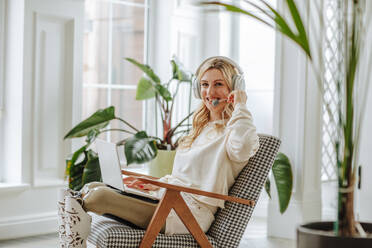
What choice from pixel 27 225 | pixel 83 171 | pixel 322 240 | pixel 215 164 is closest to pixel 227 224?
pixel 215 164

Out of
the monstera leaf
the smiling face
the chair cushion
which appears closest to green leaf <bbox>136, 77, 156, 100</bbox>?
the monstera leaf

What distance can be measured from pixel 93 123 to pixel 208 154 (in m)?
1.24

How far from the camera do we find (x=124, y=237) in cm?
223

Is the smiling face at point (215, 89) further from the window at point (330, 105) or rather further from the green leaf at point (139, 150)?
the window at point (330, 105)

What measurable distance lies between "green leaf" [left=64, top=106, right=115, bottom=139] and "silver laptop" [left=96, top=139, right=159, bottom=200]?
943 mm

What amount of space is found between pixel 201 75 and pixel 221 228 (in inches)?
31.1

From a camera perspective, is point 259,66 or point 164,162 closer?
point 164,162

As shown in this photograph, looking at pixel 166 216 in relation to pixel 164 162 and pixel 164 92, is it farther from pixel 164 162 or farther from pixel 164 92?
pixel 164 92

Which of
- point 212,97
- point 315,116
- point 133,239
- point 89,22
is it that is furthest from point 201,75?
point 89,22

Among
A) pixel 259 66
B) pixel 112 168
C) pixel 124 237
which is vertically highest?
pixel 259 66

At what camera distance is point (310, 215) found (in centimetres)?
376

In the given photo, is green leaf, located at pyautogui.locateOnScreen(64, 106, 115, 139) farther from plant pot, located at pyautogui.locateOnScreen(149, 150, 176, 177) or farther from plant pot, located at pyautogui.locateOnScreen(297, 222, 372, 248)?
plant pot, located at pyautogui.locateOnScreen(297, 222, 372, 248)

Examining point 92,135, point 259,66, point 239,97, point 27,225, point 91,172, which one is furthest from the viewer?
point 259,66

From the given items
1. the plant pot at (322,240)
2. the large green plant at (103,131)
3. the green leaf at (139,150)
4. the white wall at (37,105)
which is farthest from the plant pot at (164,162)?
the plant pot at (322,240)
